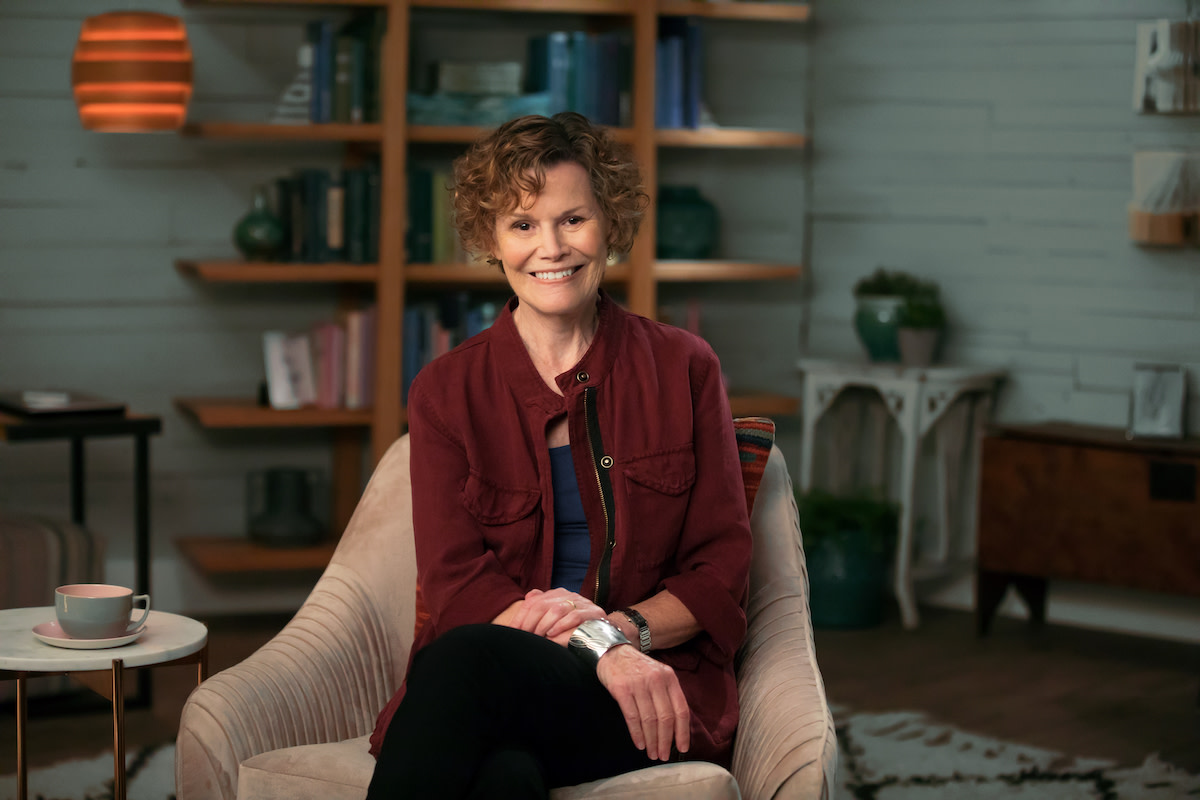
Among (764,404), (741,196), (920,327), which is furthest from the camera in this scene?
(741,196)

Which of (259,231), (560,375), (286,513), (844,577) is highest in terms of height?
(259,231)

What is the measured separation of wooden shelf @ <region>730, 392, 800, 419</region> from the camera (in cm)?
429

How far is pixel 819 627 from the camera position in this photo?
4.11 metres

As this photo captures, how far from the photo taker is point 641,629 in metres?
1.75

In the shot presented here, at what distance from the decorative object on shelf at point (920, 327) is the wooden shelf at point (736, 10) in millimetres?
947

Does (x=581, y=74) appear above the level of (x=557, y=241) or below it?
above

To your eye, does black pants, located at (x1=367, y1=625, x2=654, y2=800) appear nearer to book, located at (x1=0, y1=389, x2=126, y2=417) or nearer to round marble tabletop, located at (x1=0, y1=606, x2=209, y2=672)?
round marble tabletop, located at (x1=0, y1=606, x2=209, y2=672)

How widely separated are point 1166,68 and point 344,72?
7.65 ft

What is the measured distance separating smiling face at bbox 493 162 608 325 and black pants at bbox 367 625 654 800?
1.63 feet

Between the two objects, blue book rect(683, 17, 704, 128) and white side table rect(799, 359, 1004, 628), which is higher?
blue book rect(683, 17, 704, 128)

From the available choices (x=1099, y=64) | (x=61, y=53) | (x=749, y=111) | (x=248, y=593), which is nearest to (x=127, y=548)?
(x=248, y=593)

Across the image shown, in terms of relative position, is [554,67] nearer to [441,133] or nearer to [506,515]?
[441,133]

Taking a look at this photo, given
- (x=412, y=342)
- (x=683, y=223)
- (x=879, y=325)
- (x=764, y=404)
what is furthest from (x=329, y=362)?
(x=879, y=325)

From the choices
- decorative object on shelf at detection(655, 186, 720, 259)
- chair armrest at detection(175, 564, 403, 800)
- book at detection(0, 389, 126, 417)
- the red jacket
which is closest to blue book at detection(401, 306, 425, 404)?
decorative object on shelf at detection(655, 186, 720, 259)
